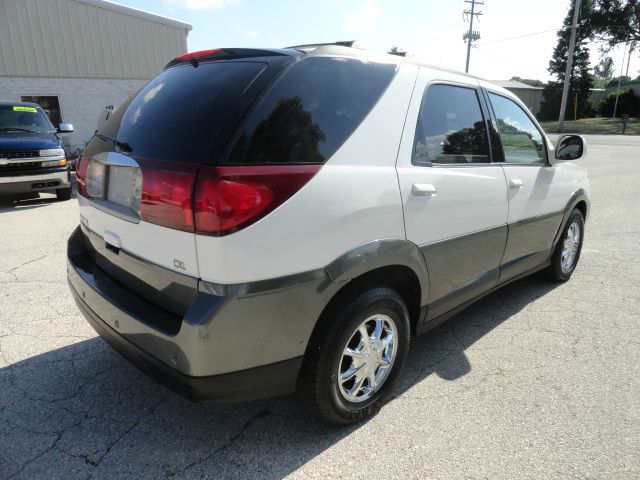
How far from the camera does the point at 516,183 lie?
10.9 feet

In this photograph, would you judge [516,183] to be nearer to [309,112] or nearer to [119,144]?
[309,112]

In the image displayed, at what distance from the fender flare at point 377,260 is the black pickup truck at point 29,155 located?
8013 millimetres

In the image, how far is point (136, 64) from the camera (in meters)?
17.2

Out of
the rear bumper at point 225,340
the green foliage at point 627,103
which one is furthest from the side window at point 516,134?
the green foliage at point 627,103

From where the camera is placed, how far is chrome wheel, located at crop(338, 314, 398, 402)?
2.33 meters

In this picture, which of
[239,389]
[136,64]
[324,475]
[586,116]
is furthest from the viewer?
[586,116]

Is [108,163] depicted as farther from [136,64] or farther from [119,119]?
[136,64]

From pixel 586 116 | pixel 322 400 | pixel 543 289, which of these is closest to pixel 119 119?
pixel 322 400

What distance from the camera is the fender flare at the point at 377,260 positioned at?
206 centimetres

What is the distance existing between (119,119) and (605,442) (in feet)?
10.1

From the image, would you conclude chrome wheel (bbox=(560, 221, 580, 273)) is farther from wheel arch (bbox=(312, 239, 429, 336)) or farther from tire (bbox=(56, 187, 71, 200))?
tire (bbox=(56, 187, 71, 200))

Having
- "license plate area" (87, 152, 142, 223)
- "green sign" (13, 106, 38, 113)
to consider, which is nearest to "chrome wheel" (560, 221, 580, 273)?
"license plate area" (87, 152, 142, 223)

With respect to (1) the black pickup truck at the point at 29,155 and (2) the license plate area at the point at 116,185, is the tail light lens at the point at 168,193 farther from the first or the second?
(1) the black pickup truck at the point at 29,155

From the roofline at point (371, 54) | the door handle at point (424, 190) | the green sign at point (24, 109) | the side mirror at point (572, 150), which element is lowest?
the door handle at point (424, 190)
